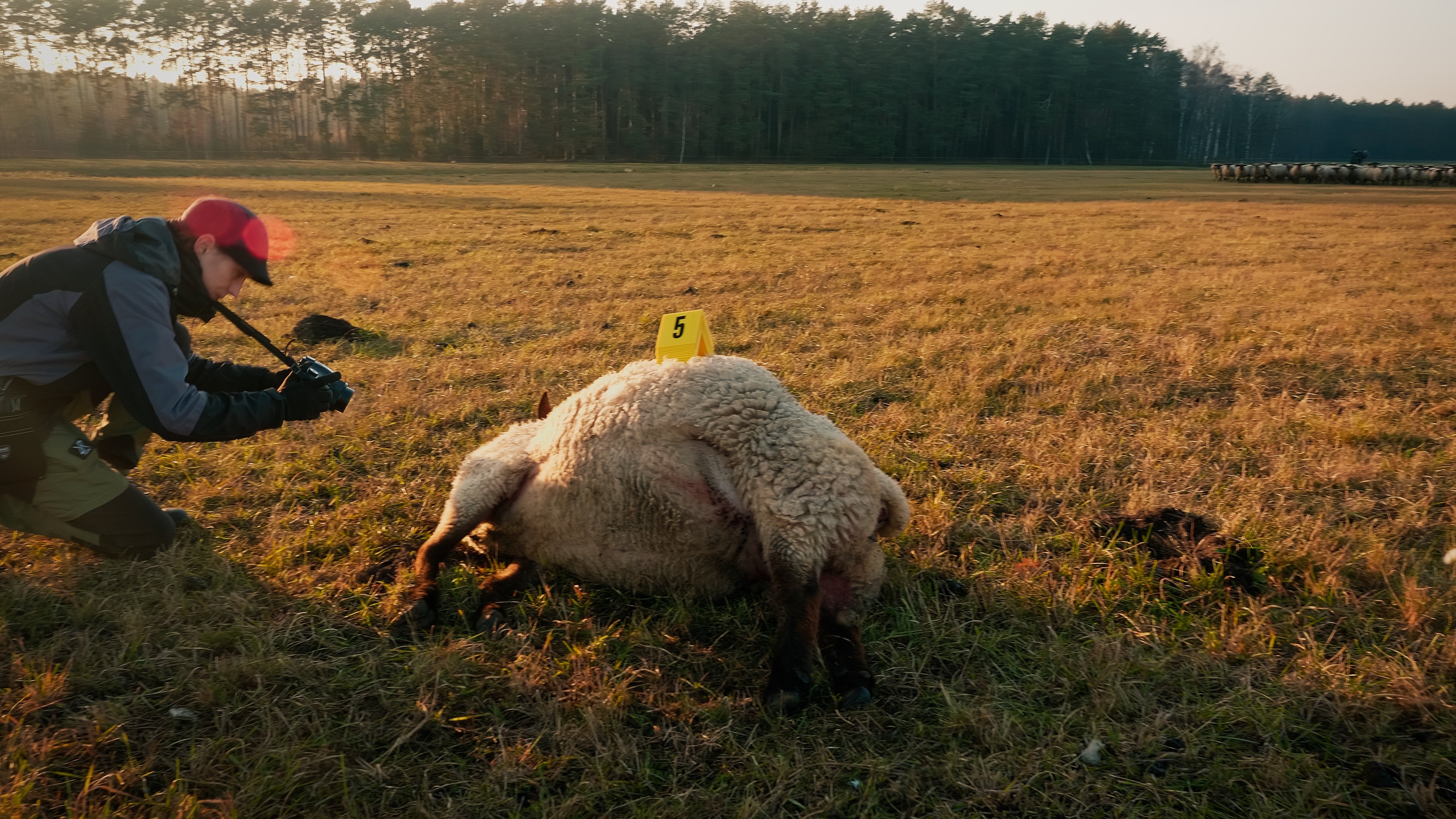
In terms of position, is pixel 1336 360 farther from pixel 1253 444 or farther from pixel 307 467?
pixel 307 467

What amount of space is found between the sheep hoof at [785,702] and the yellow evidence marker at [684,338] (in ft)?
5.83

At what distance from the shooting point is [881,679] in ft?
10.4

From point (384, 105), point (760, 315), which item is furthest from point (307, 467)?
point (384, 105)

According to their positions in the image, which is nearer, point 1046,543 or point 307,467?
point 1046,543

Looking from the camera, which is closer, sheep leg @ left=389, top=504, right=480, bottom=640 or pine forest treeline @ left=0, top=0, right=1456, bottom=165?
sheep leg @ left=389, top=504, right=480, bottom=640

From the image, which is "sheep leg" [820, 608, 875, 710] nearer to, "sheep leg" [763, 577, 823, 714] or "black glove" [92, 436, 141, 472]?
"sheep leg" [763, 577, 823, 714]

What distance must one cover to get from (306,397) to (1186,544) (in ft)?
15.4

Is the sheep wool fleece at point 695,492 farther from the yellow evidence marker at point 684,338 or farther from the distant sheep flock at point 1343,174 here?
the distant sheep flock at point 1343,174

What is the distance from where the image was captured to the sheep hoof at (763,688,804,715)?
2889 mm

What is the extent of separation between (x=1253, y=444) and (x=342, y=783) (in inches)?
244

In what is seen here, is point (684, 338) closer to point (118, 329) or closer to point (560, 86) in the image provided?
point (118, 329)

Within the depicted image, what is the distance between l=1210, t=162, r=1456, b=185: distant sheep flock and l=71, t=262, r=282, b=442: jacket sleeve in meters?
59.2

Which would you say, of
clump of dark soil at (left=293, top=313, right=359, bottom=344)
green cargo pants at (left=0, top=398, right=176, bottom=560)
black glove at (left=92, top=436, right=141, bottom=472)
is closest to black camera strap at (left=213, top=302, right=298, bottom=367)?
green cargo pants at (left=0, top=398, right=176, bottom=560)

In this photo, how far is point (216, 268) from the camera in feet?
12.7
